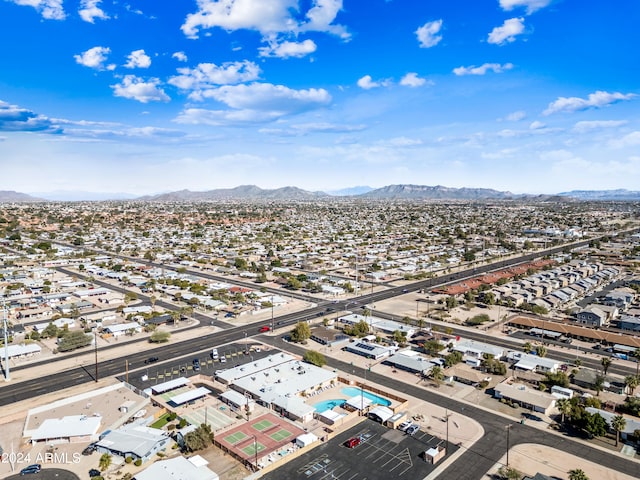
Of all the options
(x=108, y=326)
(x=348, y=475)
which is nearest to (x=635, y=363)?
(x=348, y=475)

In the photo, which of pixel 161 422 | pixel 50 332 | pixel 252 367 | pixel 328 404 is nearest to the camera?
pixel 161 422

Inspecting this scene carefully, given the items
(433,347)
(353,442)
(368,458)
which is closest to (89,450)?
(353,442)

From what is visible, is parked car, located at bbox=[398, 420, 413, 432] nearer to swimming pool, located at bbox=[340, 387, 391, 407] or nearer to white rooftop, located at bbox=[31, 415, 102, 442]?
swimming pool, located at bbox=[340, 387, 391, 407]

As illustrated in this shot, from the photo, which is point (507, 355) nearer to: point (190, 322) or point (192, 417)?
point (192, 417)

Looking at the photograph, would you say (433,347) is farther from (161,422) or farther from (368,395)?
(161,422)

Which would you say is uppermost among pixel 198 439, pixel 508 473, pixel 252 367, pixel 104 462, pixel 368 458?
pixel 198 439

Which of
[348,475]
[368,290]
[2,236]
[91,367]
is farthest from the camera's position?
[2,236]

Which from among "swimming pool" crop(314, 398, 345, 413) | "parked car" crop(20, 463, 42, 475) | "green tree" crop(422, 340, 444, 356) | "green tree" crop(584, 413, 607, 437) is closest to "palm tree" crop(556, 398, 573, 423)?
"green tree" crop(584, 413, 607, 437)
